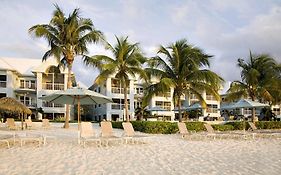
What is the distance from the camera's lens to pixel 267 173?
6.58 metres

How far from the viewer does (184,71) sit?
19438 mm

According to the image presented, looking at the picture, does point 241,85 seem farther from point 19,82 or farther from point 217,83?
point 19,82

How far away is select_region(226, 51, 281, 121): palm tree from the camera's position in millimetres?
23969

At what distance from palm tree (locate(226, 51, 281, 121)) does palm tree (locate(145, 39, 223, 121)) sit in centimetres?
543

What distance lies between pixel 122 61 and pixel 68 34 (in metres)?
3.96

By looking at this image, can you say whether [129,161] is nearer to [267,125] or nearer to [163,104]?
[267,125]

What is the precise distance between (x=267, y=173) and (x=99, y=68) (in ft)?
55.5

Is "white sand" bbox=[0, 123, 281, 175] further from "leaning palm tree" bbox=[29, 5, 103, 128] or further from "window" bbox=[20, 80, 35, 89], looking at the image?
"window" bbox=[20, 80, 35, 89]

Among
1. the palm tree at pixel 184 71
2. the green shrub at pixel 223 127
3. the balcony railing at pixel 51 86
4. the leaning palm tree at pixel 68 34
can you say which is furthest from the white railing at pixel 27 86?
the green shrub at pixel 223 127

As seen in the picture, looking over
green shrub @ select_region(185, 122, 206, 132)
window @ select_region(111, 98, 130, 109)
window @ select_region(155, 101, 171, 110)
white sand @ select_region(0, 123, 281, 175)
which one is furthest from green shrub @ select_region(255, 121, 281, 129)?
window @ select_region(155, 101, 171, 110)

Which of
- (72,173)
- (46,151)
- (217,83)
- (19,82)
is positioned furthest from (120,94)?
(72,173)

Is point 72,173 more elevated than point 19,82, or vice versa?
point 19,82

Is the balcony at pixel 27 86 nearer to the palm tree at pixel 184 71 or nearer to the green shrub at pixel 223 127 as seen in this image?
the palm tree at pixel 184 71

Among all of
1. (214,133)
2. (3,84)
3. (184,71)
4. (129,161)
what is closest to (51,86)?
(3,84)
